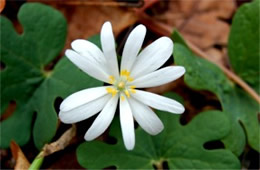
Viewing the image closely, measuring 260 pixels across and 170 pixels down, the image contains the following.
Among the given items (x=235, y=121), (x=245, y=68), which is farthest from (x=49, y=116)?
(x=245, y=68)

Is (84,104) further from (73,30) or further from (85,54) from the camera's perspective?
(73,30)

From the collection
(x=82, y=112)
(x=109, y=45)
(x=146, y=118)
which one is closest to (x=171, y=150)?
(x=146, y=118)

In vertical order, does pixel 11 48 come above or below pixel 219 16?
above

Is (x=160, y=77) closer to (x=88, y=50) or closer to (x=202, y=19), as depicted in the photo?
(x=88, y=50)

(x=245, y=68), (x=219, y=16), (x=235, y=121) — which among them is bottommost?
(x=235, y=121)

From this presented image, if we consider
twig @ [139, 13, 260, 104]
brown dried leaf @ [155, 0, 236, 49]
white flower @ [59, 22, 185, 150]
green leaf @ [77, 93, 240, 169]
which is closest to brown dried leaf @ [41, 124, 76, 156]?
green leaf @ [77, 93, 240, 169]

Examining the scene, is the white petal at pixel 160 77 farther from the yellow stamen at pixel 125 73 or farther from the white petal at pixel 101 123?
the white petal at pixel 101 123

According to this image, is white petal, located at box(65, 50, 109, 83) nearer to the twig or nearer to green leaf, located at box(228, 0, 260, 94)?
the twig
